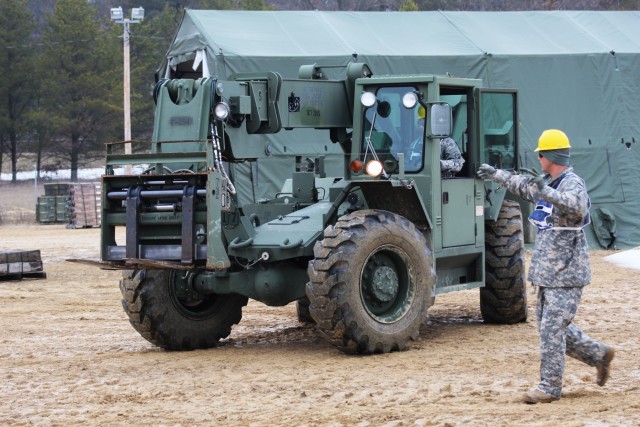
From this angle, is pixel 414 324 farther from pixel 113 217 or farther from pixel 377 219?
pixel 113 217

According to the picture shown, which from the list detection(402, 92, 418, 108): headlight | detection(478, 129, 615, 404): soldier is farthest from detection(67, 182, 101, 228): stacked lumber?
detection(478, 129, 615, 404): soldier

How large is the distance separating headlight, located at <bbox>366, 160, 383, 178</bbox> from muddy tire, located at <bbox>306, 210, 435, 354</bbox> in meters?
0.39

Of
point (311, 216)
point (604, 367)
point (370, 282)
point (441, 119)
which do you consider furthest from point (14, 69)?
point (604, 367)

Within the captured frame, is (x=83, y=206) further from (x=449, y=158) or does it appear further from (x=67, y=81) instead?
(x=449, y=158)

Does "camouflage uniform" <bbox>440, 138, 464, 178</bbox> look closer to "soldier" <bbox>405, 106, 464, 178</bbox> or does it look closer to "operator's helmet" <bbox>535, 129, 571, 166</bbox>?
"soldier" <bbox>405, 106, 464, 178</bbox>

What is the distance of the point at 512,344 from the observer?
11.8 meters

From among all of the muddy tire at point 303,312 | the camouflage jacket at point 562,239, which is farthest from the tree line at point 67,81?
the camouflage jacket at point 562,239

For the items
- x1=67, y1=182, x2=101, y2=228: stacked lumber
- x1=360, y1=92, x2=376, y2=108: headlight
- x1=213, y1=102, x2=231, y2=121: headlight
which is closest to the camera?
x1=213, y1=102, x2=231, y2=121: headlight

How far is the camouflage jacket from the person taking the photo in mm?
8573

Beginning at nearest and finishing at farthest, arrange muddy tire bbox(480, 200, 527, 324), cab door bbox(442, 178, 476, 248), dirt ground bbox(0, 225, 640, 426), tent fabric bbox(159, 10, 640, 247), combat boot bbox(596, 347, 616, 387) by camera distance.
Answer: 1. dirt ground bbox(0, 225, 640, 426)
2. combat boot bbox(596, 347, 616, 387)
3. cab door bbox(442, 178, 476, 248)
4. muddy tire bbox(480, 200, 527, 324)
5. tent fabric bbox(159, 10, 640, 247)

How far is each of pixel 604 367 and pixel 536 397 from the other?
65 centimetres

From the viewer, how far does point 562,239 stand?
342 inches

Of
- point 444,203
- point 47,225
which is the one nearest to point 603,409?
point 444,203

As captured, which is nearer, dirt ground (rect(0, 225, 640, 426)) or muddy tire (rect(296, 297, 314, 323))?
dirt ground (rect(0, 225, 640, 426))
